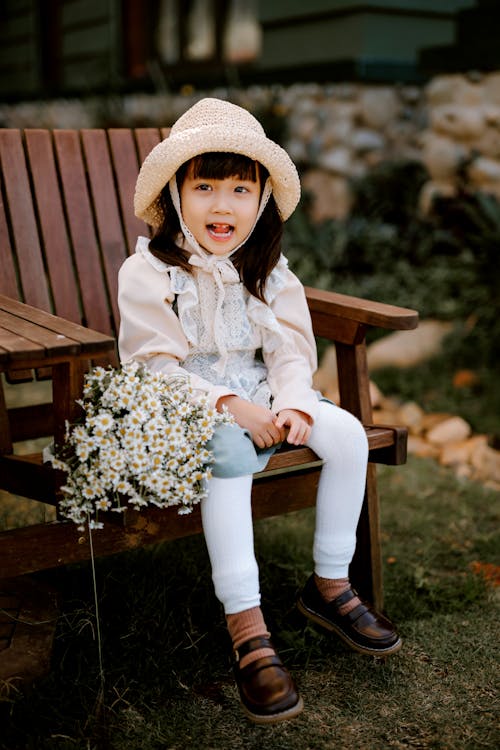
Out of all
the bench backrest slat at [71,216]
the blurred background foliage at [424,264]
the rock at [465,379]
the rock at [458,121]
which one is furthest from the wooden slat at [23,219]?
the rock at [458,121]

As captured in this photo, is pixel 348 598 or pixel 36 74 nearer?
pixel 348 598

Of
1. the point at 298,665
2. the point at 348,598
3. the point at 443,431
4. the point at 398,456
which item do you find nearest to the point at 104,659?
the point at 298,665

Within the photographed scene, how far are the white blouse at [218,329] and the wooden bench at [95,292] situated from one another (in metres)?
0.12

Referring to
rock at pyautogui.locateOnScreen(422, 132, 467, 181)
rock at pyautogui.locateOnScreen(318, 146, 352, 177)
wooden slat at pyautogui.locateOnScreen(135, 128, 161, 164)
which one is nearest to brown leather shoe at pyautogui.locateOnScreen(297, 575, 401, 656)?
wooden slat at pyautogui.locateOnScreen(135, 128, 161, 164)

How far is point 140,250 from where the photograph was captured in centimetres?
236

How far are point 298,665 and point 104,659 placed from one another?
1.63 feet

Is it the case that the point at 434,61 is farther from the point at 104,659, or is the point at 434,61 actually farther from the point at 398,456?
the point at 104,659

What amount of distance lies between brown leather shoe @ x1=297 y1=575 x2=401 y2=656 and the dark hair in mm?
805

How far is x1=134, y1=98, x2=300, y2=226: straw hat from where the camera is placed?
219cm

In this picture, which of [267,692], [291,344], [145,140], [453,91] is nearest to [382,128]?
[453,91]

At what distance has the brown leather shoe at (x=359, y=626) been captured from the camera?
216cm

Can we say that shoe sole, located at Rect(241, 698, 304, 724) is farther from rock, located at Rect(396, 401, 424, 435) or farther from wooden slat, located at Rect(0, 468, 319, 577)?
rock, located at Rect(396, 401, 424, 435)

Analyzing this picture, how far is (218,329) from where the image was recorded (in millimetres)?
2312

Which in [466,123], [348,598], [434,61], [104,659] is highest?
[434,61]
